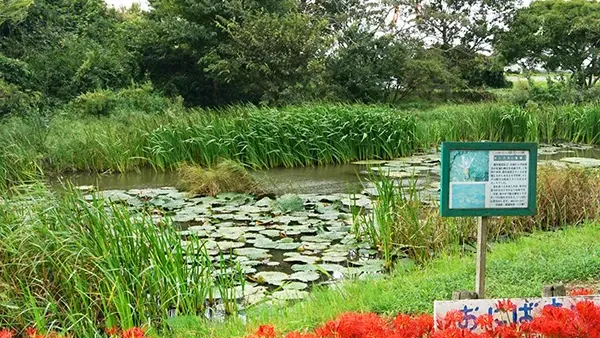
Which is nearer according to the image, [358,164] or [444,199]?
[444,199]

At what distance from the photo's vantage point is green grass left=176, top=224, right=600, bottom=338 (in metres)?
3.02

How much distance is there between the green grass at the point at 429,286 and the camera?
3016 millimetres

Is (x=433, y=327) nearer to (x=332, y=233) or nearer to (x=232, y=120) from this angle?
(x=332, y=233)

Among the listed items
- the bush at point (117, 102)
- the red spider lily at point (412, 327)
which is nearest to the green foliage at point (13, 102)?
the bush at point (117, 102)

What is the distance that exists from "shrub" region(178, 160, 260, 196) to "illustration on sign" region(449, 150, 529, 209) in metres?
4.77

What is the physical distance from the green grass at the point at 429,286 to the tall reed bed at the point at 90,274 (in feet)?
0.86

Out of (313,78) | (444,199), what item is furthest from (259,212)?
(313,78)

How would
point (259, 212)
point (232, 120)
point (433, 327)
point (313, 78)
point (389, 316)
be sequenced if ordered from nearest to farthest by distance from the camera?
point (433, 327) < point (389, 316) < point (259, 212) < point (232, 120) < point (313, 78)

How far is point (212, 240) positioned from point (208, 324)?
5.57ft

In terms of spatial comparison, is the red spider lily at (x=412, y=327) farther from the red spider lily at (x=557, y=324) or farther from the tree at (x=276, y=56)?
the tree at (x=276, y=56)

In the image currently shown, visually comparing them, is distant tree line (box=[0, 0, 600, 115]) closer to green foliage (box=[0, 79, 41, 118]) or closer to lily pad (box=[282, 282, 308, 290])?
green foliage (box=[0, 79, 41, 118])

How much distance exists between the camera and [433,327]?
1.86m

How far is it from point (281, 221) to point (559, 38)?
60.1ft

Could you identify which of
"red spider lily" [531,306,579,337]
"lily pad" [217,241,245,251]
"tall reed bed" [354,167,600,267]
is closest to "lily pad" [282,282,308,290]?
"tall reed bed" [354,167,600,267]
